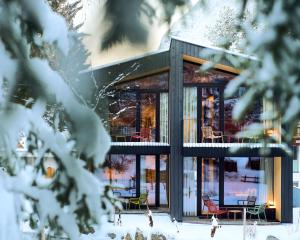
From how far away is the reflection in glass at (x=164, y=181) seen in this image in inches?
621

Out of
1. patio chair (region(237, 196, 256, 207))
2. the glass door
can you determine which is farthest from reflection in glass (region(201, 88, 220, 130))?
patio chair (region(237, 196, 256, 207))

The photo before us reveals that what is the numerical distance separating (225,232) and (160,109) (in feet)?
17.3

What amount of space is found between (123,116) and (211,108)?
10.8 ft

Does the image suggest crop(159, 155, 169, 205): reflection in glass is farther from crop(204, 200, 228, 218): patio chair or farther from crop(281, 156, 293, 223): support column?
crop(281, 156, 293, 223): support column

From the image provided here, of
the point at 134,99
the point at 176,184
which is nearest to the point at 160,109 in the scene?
the point at 134,99

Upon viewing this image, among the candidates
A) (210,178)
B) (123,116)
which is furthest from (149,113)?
(210,178)

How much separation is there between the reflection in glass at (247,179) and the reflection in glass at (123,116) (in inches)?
145

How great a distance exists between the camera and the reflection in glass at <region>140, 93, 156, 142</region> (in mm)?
15664

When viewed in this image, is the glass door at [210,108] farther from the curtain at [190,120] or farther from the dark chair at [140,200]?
the dark chair at [140,200]

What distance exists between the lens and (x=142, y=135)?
A: 15.7m

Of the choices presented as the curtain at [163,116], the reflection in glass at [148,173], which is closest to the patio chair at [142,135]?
the curtain at [163,116]

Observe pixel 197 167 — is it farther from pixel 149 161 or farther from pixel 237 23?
pixel 237 23

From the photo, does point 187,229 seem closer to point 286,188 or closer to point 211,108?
point 286,188

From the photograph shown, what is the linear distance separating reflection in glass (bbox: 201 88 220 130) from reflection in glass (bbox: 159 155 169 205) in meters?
2.34
